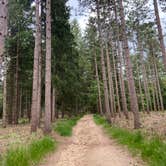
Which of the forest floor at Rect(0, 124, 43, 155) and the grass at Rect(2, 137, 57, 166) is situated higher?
the forest floor at Rect(0, 124, 43, 155)

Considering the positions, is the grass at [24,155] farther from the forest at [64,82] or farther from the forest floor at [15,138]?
the forest floor at [15,138]

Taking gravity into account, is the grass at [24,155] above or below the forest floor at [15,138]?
below

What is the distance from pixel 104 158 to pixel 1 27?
462cm

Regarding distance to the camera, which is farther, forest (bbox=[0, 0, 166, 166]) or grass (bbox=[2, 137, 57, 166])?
forest (bbox=[0, 0, 166, 166])

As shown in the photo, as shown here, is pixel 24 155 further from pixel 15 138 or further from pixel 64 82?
pixel 64 82

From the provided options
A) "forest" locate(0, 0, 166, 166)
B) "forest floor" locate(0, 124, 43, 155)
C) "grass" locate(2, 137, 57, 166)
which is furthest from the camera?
"forest floor" locate(0, 124, 43, 155)

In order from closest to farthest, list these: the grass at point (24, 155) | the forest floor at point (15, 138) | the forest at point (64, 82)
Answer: the grass at point (24, 155)
the forest at point (64, 82)
the forest floor at point (15, 138)

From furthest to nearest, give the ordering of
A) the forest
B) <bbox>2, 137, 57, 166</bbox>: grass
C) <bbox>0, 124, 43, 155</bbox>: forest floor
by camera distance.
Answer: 1. <bbox>0, 124, 43, 155</bbox>: forest floor
2. the forest
3. <bbox>2, 137, 57, 166</bbox>: grass

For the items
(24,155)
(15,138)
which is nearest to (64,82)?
(15,138)

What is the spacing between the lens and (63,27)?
17391 mm

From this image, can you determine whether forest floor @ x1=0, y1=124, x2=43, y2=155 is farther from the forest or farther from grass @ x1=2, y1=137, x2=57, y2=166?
grass @ x1=2, y1=137, x2=57, y2=166

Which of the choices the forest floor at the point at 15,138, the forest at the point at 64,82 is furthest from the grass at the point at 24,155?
the forest floor at the point at 15,138

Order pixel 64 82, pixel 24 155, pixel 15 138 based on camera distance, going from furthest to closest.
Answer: pixel 64 82, pixel 15 138, pixel 24 155

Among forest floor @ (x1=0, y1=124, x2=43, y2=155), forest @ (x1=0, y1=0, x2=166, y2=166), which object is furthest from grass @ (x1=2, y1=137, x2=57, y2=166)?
forest floor @ (x1=0, y1=124, x2=43, y2=155)
